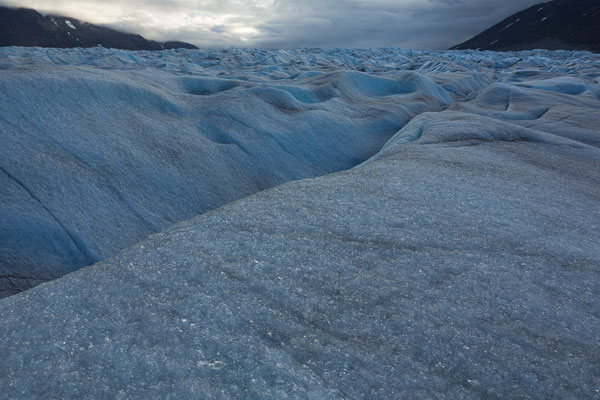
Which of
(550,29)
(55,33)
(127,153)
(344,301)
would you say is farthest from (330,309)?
(55,33)

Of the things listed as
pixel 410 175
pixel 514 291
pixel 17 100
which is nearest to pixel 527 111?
pixel 410 175

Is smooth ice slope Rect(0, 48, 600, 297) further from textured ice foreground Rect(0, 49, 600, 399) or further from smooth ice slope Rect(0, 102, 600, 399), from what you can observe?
smooth ice slope Rect(0, 102, 600, 399)

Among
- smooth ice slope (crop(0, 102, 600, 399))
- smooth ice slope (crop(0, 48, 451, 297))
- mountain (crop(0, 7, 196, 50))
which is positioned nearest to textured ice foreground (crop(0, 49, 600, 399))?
smooth ice slope (crop(0, 102, 600, 399))

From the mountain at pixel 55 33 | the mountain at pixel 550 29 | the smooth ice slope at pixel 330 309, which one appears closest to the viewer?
the smooth ice slope at pixel 330 309

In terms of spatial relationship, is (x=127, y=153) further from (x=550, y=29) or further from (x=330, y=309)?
(x=550, y=29)

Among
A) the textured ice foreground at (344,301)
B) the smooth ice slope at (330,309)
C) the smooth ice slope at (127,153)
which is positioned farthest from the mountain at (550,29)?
the smooth ice slope at (330,309)

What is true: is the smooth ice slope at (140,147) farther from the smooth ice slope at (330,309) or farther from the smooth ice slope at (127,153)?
the smooth ice slope at (330,309)
